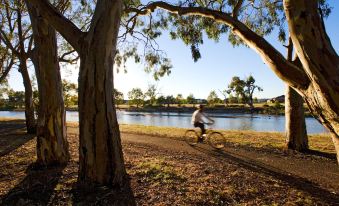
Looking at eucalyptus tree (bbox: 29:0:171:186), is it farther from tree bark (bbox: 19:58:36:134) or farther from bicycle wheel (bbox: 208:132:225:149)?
tree bark (bbox: 19:58:36:134)

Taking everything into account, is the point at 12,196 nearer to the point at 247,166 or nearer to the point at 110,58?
the point at 110,58

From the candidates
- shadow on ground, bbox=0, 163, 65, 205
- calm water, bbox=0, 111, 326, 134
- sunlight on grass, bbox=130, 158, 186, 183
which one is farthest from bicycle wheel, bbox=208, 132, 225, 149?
calm water, bbox=0, 111, 326, 134

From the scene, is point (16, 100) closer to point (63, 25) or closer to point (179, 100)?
point (179, 100)

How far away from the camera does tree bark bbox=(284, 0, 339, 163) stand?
171 inches

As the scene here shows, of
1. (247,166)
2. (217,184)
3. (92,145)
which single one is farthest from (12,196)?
(247,166)

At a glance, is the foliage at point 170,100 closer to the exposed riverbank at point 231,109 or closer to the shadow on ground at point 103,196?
the exposed riverbank at point 231,109

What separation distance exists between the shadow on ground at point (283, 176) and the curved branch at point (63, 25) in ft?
16.5

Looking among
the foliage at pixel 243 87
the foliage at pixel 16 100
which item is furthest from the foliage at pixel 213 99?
the foliage at pixel 16 100

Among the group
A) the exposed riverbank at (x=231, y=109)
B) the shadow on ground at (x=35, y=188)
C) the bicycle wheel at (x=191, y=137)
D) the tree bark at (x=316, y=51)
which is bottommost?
the shadow on ground at (x=35, y=188)

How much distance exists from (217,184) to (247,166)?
2021mm

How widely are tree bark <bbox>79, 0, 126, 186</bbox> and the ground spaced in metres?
0.49

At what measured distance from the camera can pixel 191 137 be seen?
46.0 ft

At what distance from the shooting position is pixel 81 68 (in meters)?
6.52

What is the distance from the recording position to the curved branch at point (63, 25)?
665 cm
